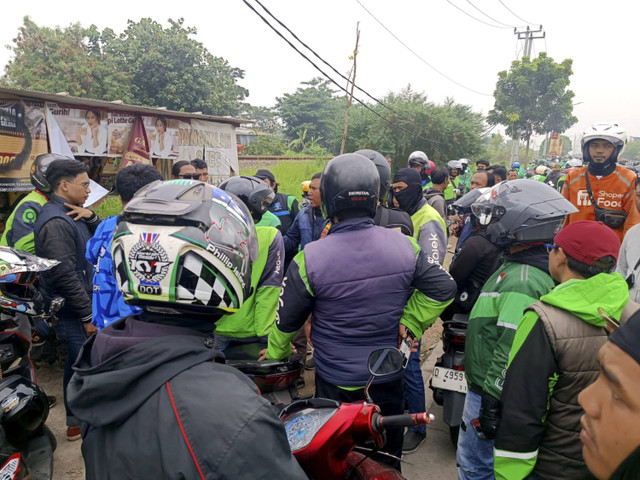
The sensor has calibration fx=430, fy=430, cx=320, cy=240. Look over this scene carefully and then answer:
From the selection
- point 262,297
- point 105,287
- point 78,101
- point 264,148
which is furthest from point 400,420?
point 264,148

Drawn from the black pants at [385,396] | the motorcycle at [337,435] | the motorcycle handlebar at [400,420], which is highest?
the motorcycle handlebar at [400,420]

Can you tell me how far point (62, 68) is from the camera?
25.4 meters

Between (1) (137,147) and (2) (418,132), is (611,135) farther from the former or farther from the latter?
(2) (418,132)

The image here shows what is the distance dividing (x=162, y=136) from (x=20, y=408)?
816 cm

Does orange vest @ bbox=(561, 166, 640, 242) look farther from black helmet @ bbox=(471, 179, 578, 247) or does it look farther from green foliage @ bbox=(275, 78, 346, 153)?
green foliage @ bbox=(275, 78, 346, 153)

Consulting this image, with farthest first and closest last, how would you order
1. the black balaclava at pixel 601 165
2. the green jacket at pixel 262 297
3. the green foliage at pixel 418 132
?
the green foliage at pixel 418 132 → the black balaclava at pixel 601 165 → the green jacket at pixel 262 297

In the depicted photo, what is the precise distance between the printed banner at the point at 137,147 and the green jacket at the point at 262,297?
6913 millimetres

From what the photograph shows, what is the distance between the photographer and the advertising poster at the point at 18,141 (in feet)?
20.9

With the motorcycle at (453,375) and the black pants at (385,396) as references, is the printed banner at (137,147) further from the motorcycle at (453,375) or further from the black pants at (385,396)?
the black pants at (385,396)

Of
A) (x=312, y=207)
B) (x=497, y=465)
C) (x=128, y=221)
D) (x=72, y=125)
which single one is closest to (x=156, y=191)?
(x=128, y=221)

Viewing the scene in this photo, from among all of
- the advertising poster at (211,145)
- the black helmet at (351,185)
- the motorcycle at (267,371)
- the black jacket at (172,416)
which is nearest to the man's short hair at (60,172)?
the motorcycle at (267,371)

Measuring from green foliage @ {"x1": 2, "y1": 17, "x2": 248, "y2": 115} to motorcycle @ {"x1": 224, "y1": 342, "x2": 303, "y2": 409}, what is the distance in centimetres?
2598

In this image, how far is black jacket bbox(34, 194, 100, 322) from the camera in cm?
337

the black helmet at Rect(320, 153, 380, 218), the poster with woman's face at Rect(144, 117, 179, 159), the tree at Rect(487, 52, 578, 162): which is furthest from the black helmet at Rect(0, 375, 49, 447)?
the tree at Rect(487, 52, 578, 162)
